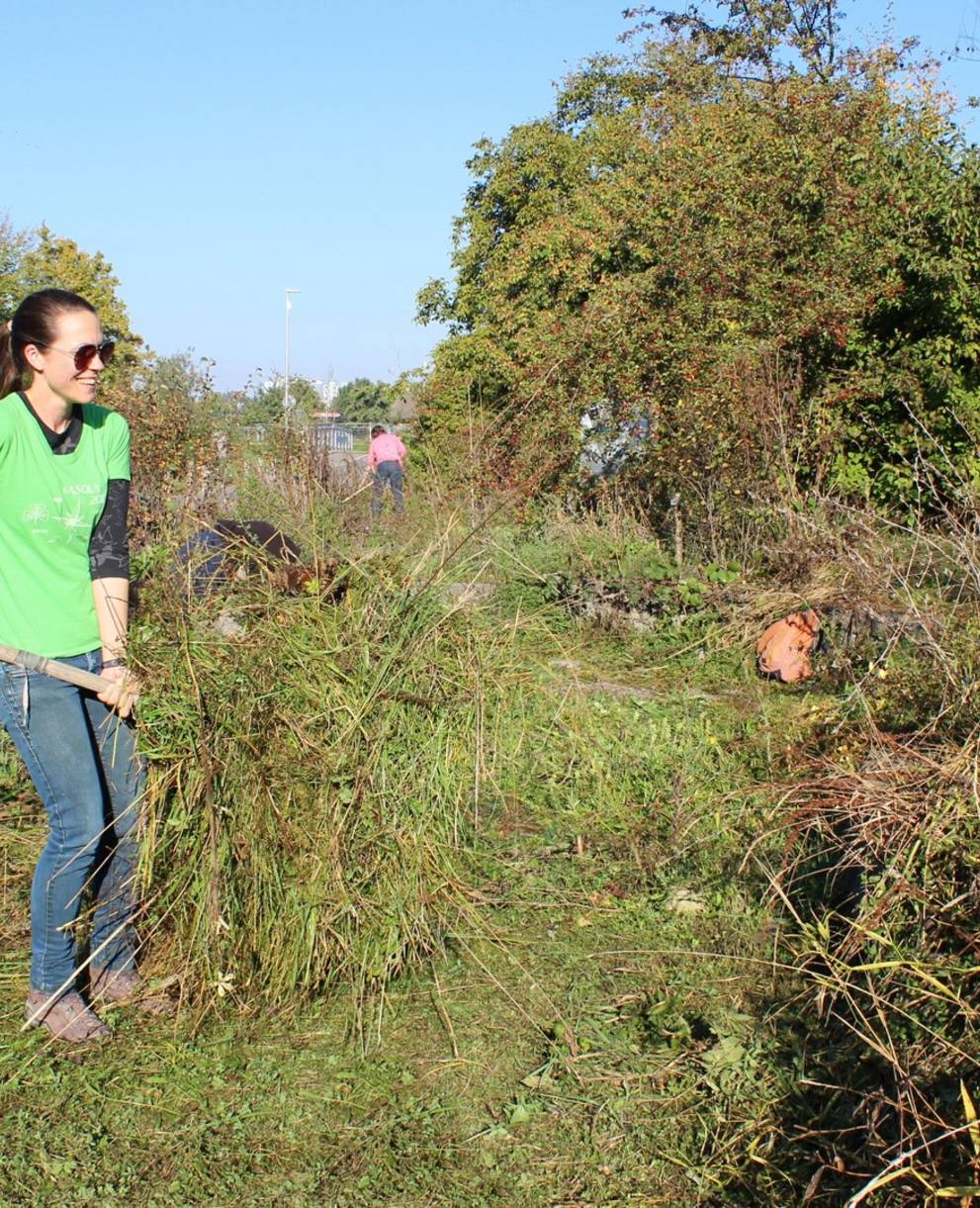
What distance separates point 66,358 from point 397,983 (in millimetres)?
1975

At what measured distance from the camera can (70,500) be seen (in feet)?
10.4

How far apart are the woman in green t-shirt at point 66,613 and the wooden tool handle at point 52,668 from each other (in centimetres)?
3

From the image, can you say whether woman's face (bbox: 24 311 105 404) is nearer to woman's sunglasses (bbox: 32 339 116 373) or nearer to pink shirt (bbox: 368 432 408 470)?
woman's sunglasses (bbox: 32 339 116 373)

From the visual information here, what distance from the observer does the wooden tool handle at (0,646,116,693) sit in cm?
308

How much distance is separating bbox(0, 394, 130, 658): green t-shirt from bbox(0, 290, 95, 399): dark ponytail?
6 cm

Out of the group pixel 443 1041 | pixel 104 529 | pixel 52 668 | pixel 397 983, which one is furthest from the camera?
pixel 397 983

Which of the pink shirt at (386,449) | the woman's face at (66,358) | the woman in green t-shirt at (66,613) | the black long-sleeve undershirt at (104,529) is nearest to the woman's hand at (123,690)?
the woman in green t-shirt at (66,613)

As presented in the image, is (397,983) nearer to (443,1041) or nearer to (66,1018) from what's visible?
(443,1041)

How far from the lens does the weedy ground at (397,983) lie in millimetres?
2764

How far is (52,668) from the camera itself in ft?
10.2

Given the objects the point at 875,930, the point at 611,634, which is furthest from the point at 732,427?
the point at 875,930

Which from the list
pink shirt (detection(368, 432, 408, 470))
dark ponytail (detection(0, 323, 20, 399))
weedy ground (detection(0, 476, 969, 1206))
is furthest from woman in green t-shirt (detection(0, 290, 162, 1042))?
pink shirt (detection(368, 432, 408, 470))

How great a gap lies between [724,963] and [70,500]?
230 centimetres

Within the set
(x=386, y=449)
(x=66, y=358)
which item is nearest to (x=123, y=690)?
(x=66, y=358)
